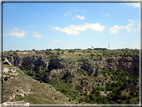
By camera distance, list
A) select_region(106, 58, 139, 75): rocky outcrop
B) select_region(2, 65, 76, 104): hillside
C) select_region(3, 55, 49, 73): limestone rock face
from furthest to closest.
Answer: select_region(3, 55, 49, 73): limestone rock face
select_region(106, 58, 139, 75): rocky outcrop
select_region(2, 65, 76, 104): hillside

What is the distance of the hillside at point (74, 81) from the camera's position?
14998mm

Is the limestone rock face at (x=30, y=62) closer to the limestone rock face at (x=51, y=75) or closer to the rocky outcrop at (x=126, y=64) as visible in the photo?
the limestone rock face at (x=51, y=75)

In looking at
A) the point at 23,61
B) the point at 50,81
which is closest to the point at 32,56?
the point at 23,61

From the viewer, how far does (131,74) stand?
144 feet

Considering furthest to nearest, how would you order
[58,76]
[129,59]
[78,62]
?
[129,59]
[78,62]
[58,76]

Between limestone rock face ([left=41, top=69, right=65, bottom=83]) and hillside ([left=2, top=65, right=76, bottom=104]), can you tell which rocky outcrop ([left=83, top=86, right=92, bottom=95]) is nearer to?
limestone rock face ([left=41, top=69, right=65, bottom=83])

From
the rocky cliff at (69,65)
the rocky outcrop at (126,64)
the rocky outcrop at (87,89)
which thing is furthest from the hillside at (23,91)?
the rocky outcrop at (126,64)

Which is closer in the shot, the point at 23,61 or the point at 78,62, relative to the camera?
the point at 78,62

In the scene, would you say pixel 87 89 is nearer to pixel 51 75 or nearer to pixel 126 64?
pixel 51 75

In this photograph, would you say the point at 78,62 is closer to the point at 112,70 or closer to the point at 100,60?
the point at 100,60

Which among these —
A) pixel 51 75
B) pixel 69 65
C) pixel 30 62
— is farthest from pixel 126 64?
pixel 30 62

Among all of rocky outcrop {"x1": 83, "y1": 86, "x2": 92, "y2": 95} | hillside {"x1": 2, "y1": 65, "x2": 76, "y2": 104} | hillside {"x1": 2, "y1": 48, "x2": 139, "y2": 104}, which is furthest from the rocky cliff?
hillside {"x1": 2, "y1": 65, "x2": 76, "y2": 104}

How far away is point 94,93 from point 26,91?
1807 cm

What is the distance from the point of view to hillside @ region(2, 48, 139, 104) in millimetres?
14998
